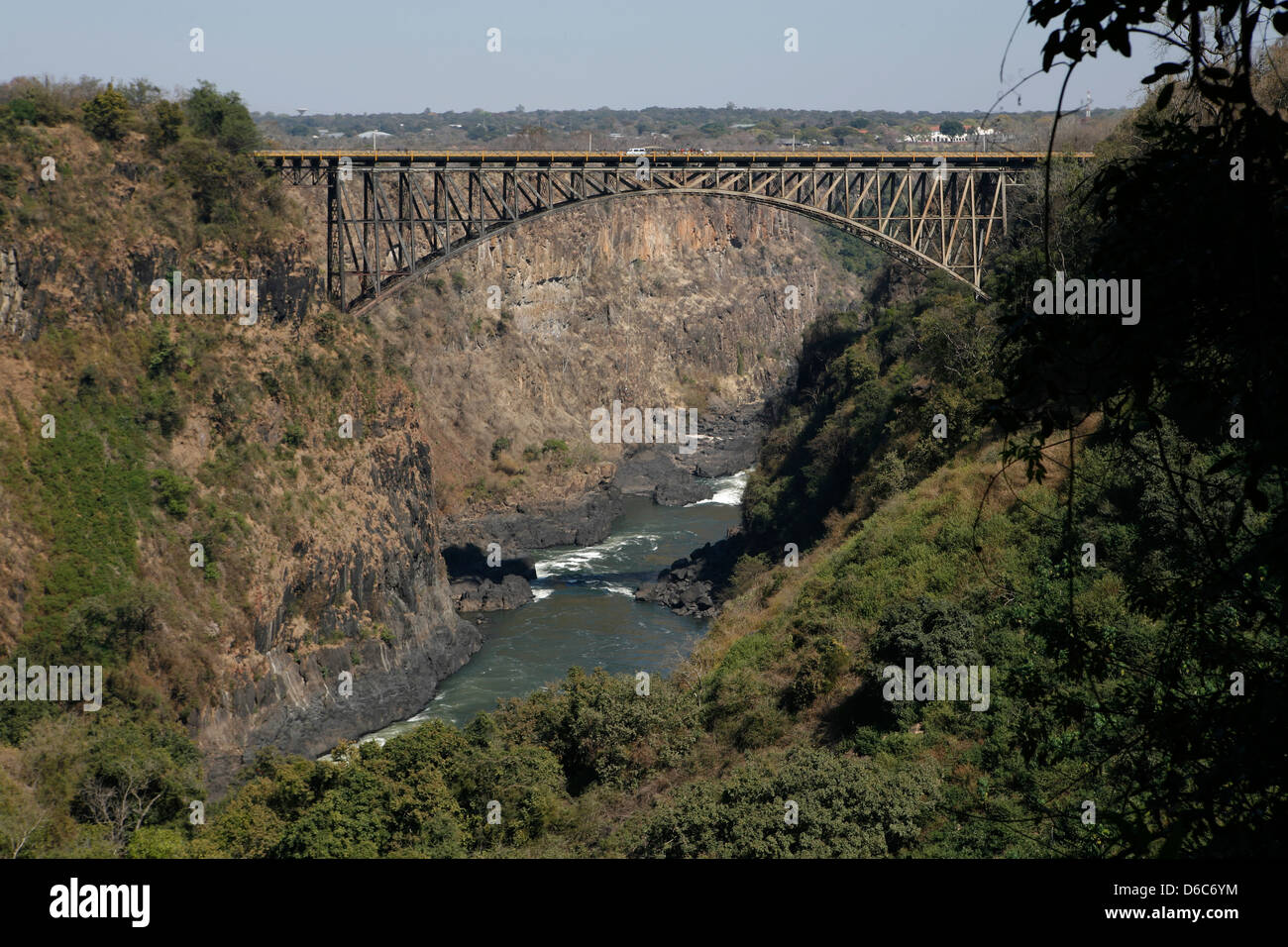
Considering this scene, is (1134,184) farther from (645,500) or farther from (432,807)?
(645,500)

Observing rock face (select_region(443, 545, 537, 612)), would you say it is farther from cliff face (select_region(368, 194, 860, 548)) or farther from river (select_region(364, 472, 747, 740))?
cliff face (select_region(368, 194, 860, 548))

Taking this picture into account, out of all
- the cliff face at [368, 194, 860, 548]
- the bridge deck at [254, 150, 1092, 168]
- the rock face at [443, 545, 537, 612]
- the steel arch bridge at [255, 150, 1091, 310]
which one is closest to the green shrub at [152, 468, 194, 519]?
the steel arch bridge at [255, 150, 1091, 310]

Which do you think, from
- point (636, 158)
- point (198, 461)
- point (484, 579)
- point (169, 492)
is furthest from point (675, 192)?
point (484, 579)

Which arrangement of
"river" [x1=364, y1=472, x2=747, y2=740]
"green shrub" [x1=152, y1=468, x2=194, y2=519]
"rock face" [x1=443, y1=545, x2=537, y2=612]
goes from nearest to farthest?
"green shrub" [x1=152, y1=468, x2=194, y2=519]
"river" [x1=364, y1=472, x2=747, y2=740]
"rock face" [x1=443, y1=545, x2=537, y2=612]

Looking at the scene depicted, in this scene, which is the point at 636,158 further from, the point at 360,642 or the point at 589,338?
the point at 589,338

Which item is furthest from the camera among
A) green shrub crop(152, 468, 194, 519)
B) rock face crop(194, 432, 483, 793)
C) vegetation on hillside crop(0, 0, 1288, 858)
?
green shrub crop(152, 468, 194, 519)

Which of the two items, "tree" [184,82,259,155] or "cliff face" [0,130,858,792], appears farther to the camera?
"tree" [184,82,259,155]

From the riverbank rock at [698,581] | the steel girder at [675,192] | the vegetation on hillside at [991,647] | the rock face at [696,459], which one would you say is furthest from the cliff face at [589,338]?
the vegetation on hillside at [991,647]

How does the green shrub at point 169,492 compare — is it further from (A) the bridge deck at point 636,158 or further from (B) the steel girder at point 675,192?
(A) the bridge deck at point 636,158

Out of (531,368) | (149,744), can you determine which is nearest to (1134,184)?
(149,744)
